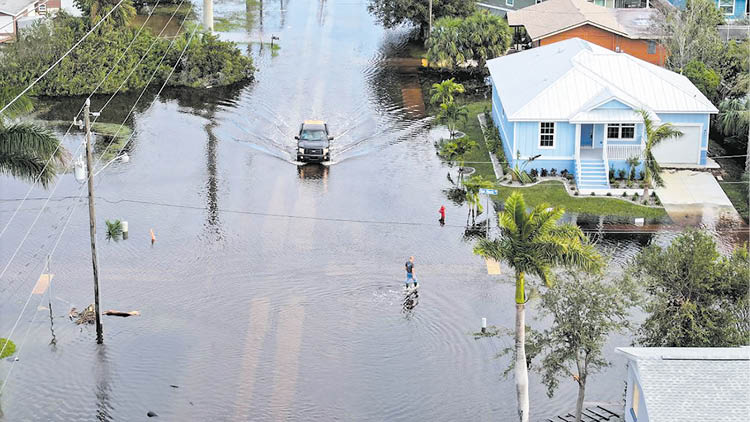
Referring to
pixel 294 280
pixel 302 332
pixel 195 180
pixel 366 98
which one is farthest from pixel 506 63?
pixel 302 332

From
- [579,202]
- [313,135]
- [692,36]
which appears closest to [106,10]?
[313,135]

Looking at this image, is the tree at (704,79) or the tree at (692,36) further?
the tree at (692,36)

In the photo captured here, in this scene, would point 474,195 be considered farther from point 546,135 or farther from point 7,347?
point 7,347

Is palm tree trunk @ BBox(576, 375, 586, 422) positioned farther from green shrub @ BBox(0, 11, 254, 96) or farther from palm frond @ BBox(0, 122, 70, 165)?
green shrub @ BBox(0, 11, 254, 96)

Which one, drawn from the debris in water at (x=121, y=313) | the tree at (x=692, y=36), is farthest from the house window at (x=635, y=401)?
the tree at (x=692, y=36)

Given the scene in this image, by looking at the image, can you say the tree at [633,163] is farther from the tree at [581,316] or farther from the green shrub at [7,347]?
the green shrub at [7,347]

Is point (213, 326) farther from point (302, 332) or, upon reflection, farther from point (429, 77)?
point (429, 77)
